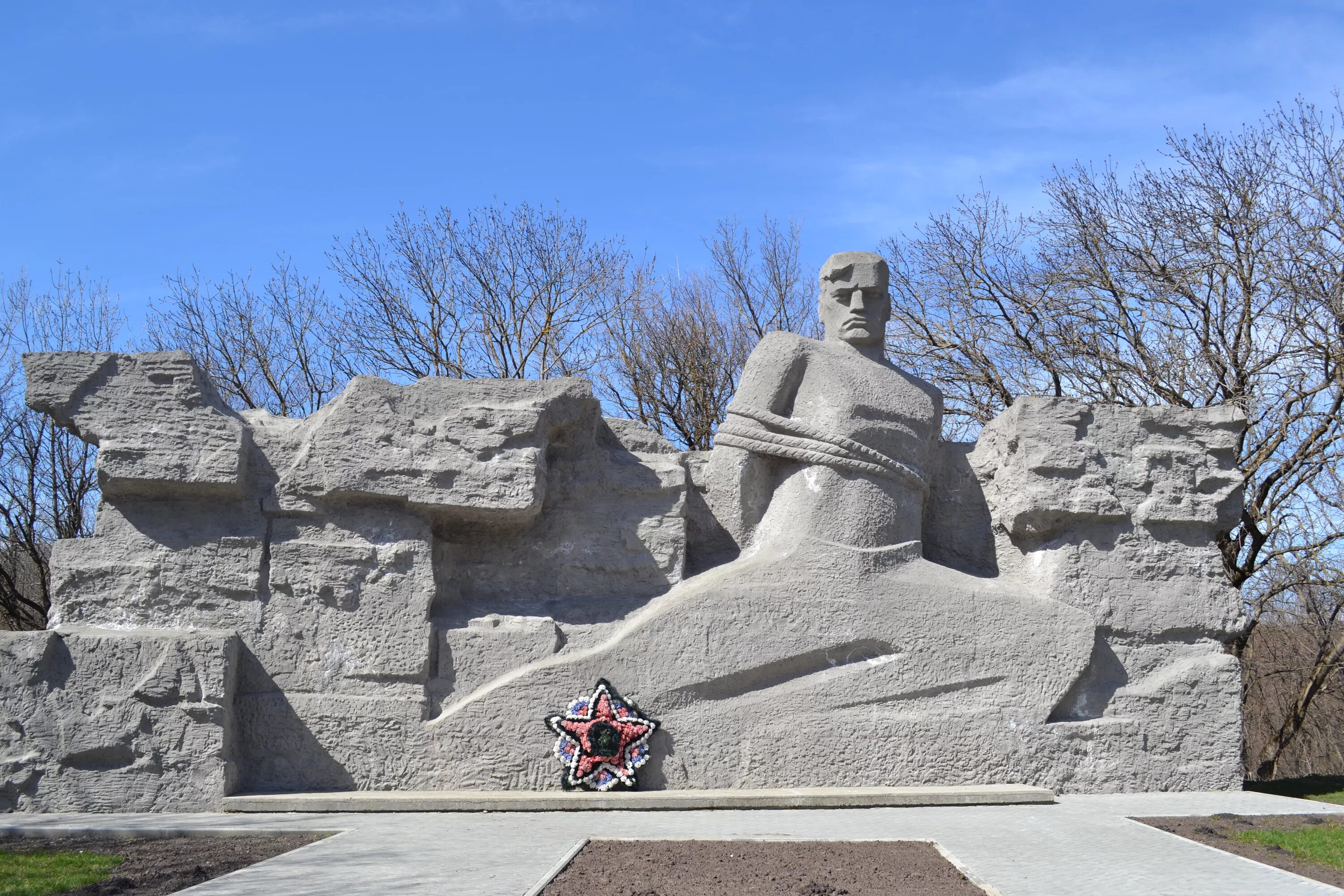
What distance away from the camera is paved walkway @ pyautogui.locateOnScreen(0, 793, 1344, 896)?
3686 mm

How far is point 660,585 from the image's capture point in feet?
20.4

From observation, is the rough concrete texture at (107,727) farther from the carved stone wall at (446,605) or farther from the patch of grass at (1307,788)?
the patch of grass at (1307,788)

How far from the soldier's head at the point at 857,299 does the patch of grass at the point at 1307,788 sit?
341cm

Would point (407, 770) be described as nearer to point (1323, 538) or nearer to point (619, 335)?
point (1323, 538)

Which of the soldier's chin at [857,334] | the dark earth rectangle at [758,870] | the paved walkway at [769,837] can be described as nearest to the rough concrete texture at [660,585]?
the soldier's chin at [857,334]

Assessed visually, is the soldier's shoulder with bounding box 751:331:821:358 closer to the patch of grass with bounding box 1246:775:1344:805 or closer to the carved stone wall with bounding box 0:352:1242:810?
the carved stone wall with bounding box 0:352:1242:810

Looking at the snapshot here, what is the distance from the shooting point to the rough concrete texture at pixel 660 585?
5.74m

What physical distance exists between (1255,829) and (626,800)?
2680mm

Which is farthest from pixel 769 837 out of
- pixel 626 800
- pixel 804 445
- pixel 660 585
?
pixel 804 445

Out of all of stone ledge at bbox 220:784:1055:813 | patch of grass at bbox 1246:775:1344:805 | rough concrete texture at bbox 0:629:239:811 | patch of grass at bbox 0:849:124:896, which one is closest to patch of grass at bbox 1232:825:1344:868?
stone ledge at bbox 220:784:1055:813

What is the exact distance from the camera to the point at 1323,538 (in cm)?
912

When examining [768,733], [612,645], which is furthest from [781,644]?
[612,645]

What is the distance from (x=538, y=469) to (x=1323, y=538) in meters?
6.57

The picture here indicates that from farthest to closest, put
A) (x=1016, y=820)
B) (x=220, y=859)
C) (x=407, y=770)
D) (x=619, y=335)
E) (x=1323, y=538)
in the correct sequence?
(x=619, y=335) < (x=1323, y=538) < (x=407, y=770) < (x=1016, y=820) < (x=220, y=859)
